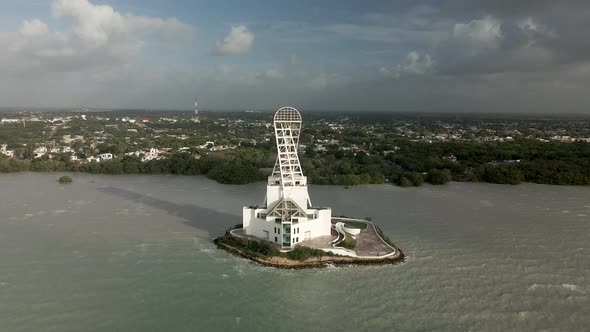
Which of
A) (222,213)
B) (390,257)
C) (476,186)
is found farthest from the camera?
(476,186)

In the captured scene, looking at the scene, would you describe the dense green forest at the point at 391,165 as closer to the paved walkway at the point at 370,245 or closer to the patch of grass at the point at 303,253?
the paved walkway at the point at 370,245

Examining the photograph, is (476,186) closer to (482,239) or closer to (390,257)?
(482,239)

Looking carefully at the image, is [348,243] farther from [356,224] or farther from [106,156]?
[106,156]

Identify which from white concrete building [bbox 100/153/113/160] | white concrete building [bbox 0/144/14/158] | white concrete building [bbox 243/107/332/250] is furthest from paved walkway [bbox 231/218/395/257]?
white concrete building [bbox 0/144/14/158]

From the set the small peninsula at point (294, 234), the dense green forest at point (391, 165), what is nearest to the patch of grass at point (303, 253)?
the small peninsula at point (294, 234)

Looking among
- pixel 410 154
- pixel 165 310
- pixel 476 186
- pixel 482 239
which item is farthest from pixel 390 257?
pixel 410 154

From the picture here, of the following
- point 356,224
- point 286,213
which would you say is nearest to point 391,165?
point 356,224
